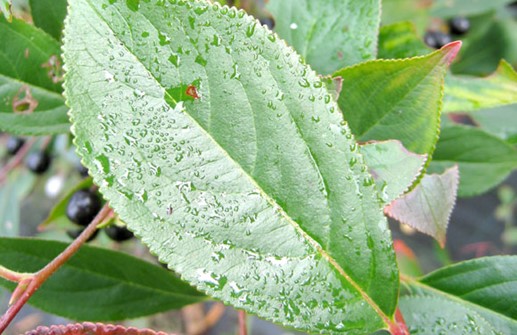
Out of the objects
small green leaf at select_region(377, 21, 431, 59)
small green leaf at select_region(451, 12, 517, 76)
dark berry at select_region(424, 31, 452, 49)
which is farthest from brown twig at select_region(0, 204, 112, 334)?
small green leaf at select_region(451, 12, 517, 76)

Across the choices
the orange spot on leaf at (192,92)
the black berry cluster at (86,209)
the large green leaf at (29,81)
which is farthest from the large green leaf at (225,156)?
the black berry cluster at (86,209)

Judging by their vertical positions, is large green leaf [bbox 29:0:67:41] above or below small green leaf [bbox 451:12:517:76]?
above

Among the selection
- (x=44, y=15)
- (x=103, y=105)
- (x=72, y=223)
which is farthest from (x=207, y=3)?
(x=72, y=223)

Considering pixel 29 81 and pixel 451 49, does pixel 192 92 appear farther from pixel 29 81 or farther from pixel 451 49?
pixel 29 81

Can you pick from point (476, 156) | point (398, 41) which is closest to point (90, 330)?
point (398, 41)

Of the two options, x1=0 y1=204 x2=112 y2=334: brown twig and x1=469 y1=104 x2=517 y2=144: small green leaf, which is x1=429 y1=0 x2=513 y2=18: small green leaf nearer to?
x1=469 y1=104 x2=517 y2=144: small green leaf

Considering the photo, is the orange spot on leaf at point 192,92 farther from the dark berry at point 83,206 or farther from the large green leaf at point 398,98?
the dark berry at point 83,206
